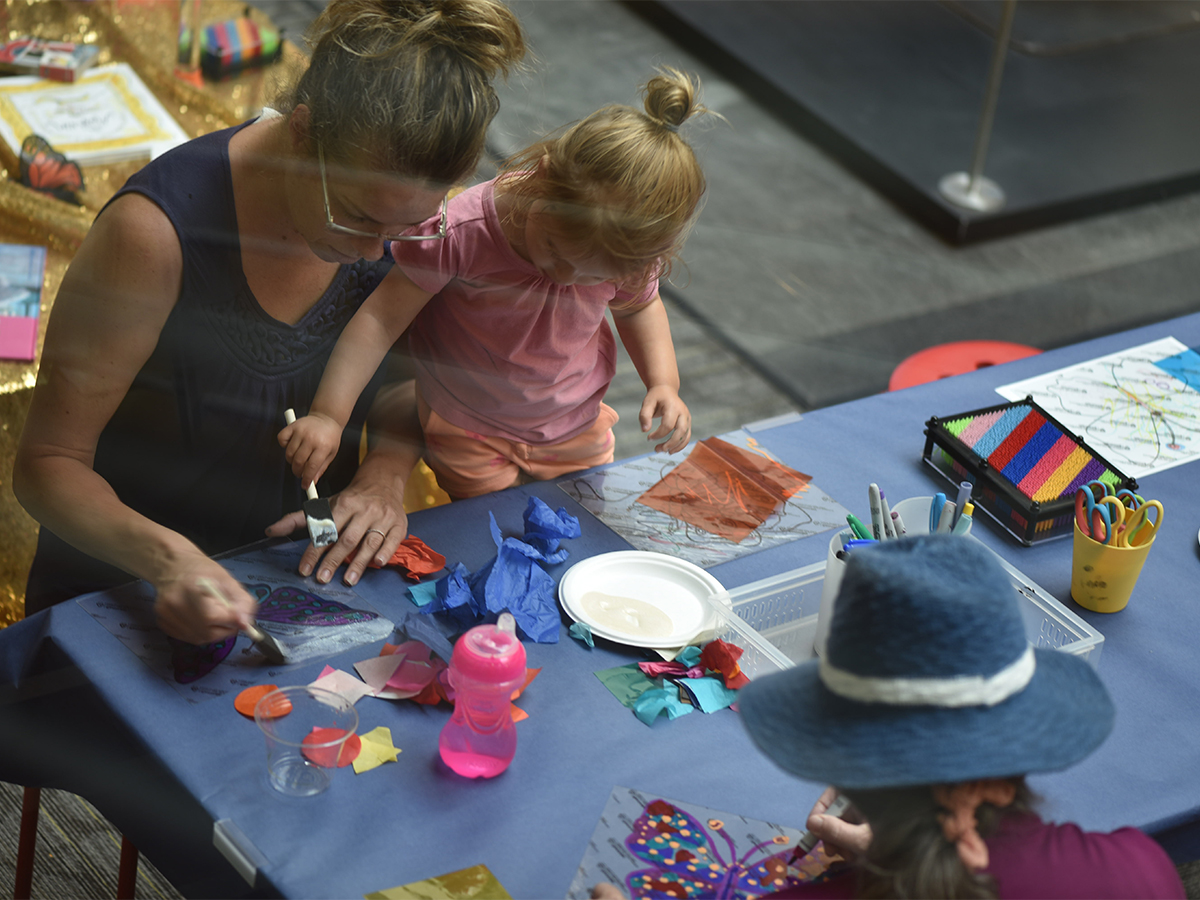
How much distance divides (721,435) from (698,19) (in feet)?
8.64

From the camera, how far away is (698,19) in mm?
3812

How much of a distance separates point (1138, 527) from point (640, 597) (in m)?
0.55

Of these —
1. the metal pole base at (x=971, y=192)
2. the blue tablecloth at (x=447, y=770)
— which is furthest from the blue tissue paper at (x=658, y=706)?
the metal pole base at (x=971, y=192)

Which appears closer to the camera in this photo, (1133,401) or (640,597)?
(640,597)

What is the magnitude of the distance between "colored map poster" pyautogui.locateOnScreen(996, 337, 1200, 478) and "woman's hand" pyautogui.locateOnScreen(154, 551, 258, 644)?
1.06 meters

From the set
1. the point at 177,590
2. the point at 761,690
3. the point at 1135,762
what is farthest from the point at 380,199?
the point at 1135,762

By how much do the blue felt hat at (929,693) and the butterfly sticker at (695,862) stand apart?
247 millimetres

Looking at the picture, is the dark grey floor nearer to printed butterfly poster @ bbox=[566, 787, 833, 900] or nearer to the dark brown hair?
printed butterfly poster @ bbox=[566, 787, 833, 900]

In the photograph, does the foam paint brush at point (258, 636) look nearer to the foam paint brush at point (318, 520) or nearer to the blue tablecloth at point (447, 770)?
the blue tablecloth at point (447, 770)

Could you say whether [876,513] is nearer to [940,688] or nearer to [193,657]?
[940,688]

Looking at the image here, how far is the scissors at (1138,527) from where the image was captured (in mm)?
1282

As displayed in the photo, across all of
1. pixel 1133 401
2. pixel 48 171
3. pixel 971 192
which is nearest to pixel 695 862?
pixel 1133 401

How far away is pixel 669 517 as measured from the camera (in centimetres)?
142

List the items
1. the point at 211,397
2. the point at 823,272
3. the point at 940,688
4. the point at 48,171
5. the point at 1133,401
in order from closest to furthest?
1. the point at 940,688
2. the point at 211,397
3. the point at 1133,401
4. the point at 48,171
5. the point at 823,272
